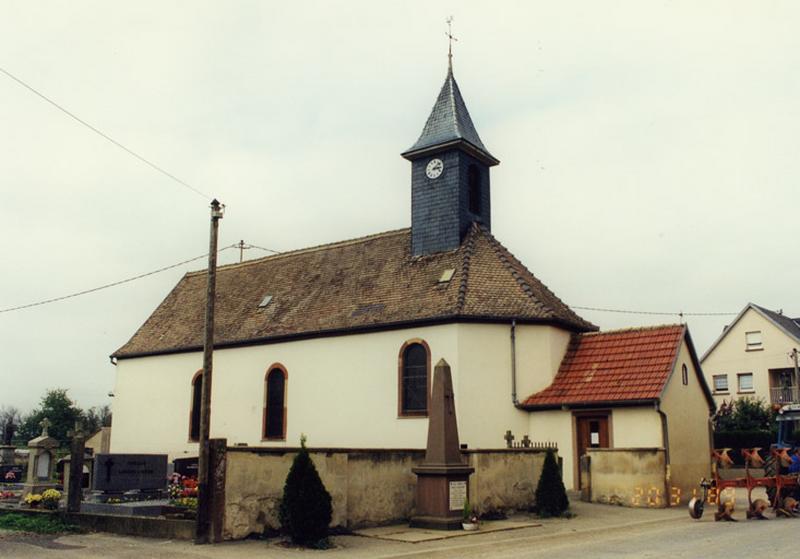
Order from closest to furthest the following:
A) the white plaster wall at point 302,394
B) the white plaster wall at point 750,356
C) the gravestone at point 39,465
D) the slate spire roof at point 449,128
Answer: the gravestone at point 39,465 < the white plaster wall at point 302,394 < the slate spire roof at point 449,128 < the white plaster wall at point 750,356

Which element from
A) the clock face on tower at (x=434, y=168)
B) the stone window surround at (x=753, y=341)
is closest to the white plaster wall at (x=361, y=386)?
the clock face on tower at (x=434, y=168)

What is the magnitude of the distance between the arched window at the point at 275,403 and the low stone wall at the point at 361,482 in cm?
1079

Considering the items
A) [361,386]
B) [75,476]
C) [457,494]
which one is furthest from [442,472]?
[361,386]

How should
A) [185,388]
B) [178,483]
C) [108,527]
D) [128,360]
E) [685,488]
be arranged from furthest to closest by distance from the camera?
1. [128,360]
2. [185,388]
3. [685,488]
4. [178,483]
5. [108,527]

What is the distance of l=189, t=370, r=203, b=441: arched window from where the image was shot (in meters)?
30.6

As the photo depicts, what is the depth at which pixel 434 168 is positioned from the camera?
2858cm

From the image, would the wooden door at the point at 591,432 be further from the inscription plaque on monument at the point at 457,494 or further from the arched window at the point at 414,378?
the inscription plaque on monument at the point at 457,494

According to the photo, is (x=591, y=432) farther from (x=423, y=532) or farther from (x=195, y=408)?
(x=195, y=408)

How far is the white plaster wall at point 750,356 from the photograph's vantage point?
50.3m

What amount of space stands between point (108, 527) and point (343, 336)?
38.8 feet

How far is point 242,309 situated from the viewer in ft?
104

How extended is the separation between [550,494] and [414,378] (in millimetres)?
7105

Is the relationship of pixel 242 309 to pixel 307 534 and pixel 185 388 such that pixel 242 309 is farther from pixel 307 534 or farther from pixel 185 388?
pixel 307 534

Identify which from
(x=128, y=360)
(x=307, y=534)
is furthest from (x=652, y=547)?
(x=128, y=360)
